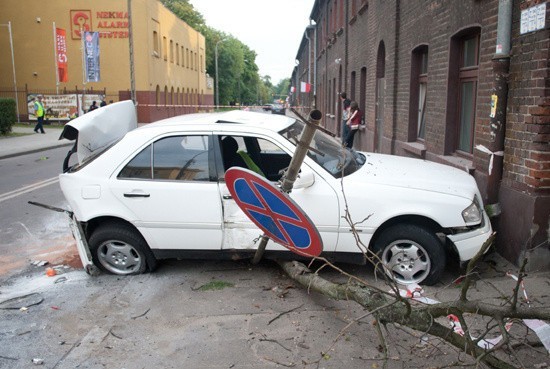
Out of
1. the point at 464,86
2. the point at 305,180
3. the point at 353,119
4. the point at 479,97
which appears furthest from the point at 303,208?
the point at 353,119

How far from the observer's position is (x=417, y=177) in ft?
17.0

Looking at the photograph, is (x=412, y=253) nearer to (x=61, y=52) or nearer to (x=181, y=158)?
(x=181, y=158)

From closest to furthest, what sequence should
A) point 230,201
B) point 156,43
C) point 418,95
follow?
point 230,201, point 418,95, point 156,43

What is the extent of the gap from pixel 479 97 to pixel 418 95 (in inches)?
161

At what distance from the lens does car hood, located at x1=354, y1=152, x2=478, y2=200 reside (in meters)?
4.96

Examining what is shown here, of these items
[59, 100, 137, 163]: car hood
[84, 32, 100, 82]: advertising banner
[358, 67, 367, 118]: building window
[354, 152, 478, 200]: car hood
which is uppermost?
[84, 32, 100, 82]: advertising banner

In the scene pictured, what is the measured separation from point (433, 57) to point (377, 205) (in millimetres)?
4836

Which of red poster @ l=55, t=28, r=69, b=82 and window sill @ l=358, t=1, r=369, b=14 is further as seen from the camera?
red poster @ l=55, t=28, r=69, b=82

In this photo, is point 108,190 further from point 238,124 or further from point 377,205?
point 377,205

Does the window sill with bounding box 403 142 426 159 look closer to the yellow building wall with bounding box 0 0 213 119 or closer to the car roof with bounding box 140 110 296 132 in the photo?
the car roof with bounding box 140 110 296 132

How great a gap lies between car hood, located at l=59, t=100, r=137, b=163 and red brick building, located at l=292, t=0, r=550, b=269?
4.30m

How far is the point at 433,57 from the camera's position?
8797 millimetres

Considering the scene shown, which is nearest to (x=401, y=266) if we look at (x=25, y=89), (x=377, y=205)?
(x=377, y=205)

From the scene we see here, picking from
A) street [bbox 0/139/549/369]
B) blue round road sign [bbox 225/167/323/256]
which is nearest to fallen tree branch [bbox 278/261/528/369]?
street [bbox 0/139/549/369]
